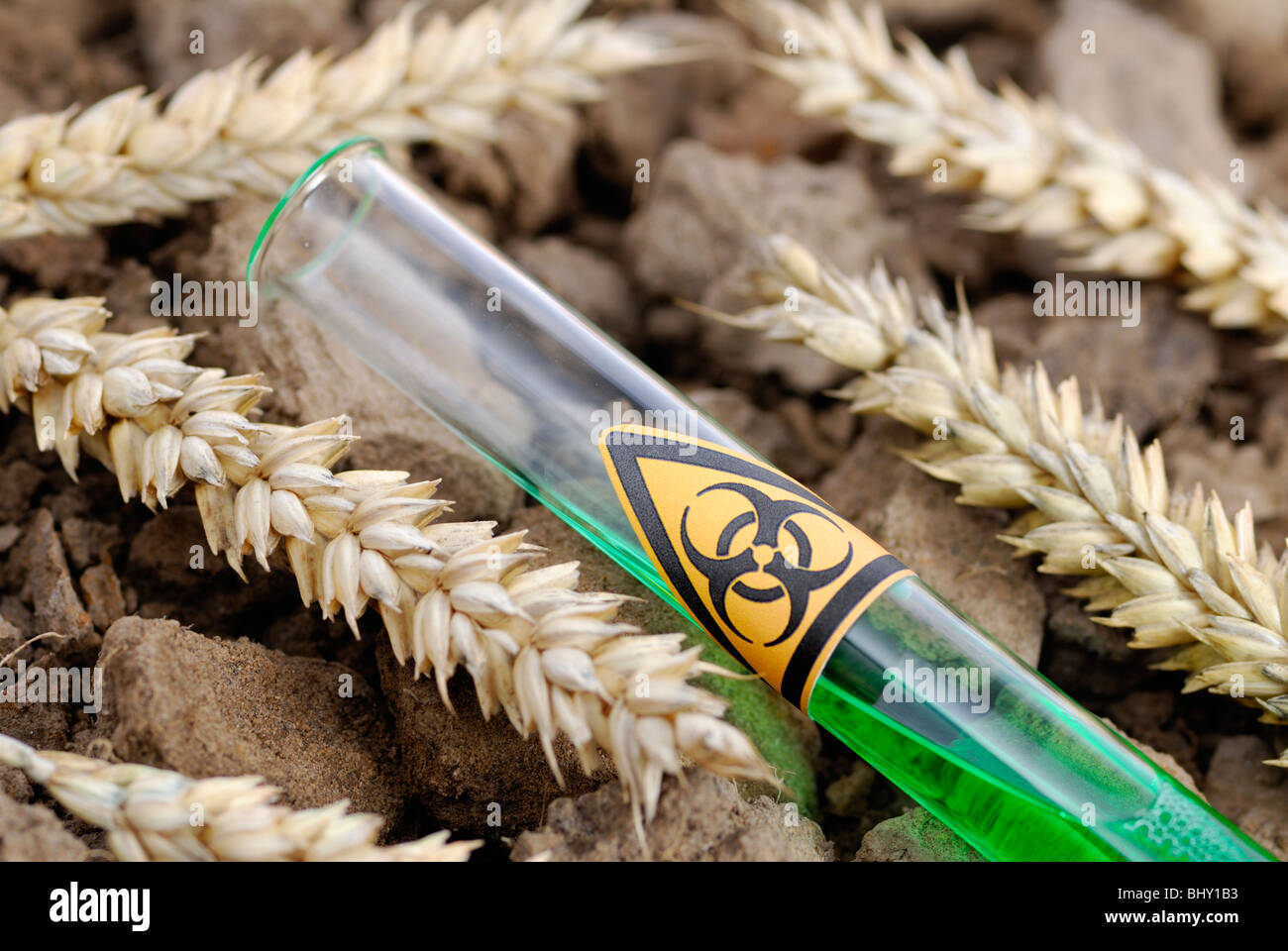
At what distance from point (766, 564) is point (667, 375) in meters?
0.77

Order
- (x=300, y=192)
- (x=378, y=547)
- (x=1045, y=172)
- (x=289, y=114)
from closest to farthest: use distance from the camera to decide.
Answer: (x=378, y=547) < (x=300, y=192) < (x=289, y=114) < (x=1045, y=172)

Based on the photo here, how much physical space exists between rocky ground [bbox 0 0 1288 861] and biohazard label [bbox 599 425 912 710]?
0.18m

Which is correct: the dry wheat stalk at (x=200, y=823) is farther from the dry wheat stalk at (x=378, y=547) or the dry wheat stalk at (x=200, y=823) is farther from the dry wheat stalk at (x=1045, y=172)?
the dry wheat stalk at (x=1045, y=172)

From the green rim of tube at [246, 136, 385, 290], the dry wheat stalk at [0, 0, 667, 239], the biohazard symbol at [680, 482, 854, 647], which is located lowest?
the biohazard symbol at [680, 482, 854, 647]

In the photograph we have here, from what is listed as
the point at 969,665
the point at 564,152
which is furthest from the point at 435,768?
the point at 564,152

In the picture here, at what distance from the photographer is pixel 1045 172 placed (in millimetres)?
1976

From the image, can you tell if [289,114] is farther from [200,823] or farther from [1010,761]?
[1010,761]

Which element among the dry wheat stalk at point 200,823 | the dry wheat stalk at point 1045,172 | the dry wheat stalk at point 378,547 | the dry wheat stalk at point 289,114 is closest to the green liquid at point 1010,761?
the dry wheat stalk at point 378,547

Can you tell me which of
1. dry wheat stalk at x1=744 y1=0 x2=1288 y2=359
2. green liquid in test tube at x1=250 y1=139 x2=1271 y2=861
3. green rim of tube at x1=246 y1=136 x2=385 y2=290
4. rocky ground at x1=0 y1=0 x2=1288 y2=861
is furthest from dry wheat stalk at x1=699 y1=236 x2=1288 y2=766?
green rim of tube at x1=246 y1=136 x2=385 y2=290

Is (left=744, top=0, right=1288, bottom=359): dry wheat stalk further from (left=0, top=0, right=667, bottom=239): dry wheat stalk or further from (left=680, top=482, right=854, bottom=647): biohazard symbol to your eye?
(left=680, top=482, right=854, bottom=647): biohazard symbol

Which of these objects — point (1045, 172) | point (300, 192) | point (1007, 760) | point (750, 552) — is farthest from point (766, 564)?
point (1045, 172)

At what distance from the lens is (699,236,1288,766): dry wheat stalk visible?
1.47 meters

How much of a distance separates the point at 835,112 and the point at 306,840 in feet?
5.59

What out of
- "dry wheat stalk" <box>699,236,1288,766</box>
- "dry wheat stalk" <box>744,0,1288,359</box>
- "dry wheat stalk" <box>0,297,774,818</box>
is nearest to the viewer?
"dry wheat stalk" <box>0,297,774,818</box>
